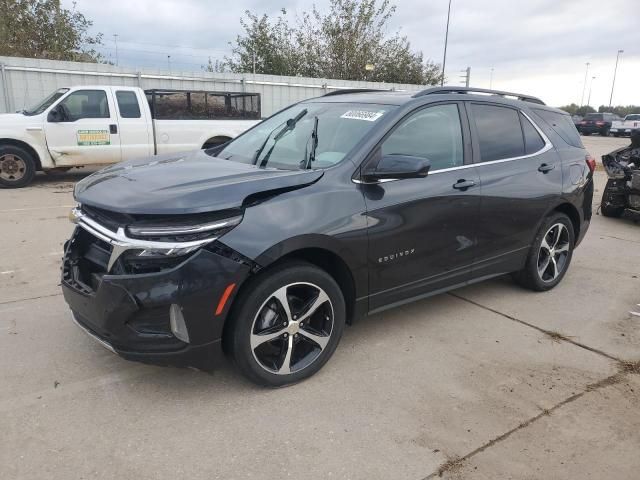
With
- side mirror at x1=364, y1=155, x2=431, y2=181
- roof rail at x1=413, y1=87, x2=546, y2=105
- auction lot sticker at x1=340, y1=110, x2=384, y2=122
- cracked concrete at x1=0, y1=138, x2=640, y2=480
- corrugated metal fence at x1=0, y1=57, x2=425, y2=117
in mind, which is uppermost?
corrugated metal fence at x1=0, y1=57, x2=425, y2=117

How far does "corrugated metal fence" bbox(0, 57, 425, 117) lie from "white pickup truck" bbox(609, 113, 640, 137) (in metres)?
27.6

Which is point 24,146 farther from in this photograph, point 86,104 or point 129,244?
point 129,244

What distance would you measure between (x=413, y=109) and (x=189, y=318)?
6.99 feet

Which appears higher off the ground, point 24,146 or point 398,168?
point 398,168

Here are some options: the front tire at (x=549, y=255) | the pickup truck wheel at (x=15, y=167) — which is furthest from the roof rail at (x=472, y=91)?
the pickup truck wheel at (x=15, y=167)

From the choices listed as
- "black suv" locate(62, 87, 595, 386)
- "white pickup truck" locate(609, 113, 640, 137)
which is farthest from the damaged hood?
"white pickup truck" locate(609, 113, 640, 137)

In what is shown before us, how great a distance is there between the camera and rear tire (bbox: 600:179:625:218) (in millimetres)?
8508

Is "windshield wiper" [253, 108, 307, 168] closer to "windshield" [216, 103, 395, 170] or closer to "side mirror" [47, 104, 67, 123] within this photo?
"windshield" [216, 103, 395, 170]

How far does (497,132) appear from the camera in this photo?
4.28m

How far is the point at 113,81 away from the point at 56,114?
5.60 metres

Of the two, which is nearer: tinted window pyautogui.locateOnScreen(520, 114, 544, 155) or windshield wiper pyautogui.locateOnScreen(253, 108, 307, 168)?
windshield wiper pyautogui.locateOnScreen(253, 108, 307, 168)

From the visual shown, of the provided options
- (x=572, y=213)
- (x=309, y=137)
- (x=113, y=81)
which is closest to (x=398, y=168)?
(x=309, y=137)

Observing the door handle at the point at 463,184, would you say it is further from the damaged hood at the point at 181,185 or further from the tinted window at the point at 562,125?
the tinted window at the point at 562,125

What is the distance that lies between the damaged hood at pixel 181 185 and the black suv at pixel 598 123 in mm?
41931
